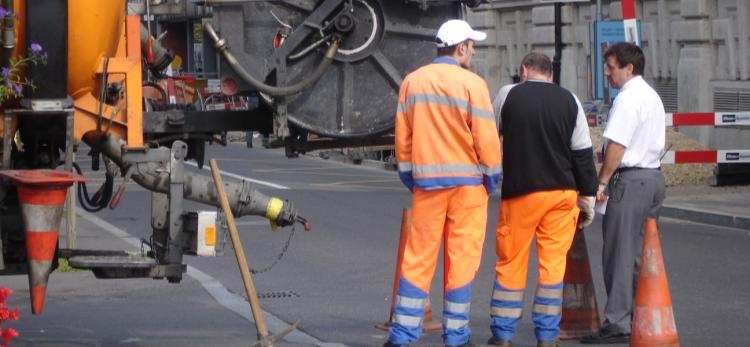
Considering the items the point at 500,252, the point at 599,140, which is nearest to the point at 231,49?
the point at 500,252

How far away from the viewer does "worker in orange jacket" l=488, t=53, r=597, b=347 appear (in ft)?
30.6

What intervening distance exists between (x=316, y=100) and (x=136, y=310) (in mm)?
2780

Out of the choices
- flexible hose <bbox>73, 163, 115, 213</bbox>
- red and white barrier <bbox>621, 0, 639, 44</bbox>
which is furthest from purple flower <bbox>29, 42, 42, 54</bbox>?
red and white barrier <bbox>621, 0, 639, 44</bbox>

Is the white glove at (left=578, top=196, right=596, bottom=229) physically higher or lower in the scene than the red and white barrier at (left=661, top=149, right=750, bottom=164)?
lower

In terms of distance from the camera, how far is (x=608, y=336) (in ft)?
32.2

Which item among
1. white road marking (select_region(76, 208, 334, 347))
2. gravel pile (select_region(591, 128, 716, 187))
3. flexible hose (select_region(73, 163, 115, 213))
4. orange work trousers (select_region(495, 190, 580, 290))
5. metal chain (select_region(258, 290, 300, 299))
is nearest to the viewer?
flexible hose (select_region(73, 163, 115, 213))

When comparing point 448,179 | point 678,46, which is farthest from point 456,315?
point 678,46

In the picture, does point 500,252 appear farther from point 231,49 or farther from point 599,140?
point 599,140

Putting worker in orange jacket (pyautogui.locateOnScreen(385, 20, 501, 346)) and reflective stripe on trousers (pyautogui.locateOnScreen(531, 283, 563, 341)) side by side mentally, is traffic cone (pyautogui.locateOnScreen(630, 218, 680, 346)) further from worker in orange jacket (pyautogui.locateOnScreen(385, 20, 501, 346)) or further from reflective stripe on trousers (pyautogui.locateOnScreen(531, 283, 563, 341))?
worker in orange jacket (pyautogui.locateOnScreen(385, 20, 501, 346))

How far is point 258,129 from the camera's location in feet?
31.6

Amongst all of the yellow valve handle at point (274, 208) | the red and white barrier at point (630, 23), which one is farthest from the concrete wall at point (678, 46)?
the yellow valve handle at point (274, 208)

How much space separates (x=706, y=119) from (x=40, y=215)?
1414cm

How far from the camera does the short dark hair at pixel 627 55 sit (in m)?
10.0

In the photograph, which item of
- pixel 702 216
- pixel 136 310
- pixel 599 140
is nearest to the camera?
pixel 136 310
